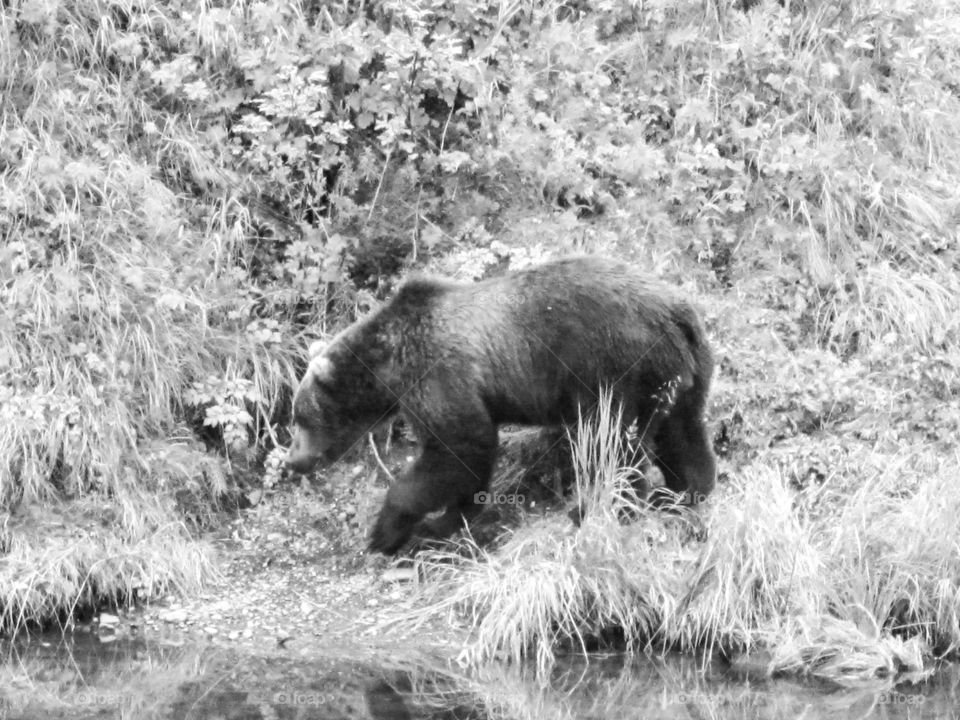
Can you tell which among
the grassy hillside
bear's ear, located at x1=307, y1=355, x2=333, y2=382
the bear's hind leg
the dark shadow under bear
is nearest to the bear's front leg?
the dark shadow under bear

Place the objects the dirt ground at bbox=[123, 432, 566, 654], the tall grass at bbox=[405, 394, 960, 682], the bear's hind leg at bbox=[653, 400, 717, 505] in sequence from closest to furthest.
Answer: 1. the tall grass at bbox=[405, 394, 960, 682]
2. the dirt ground at bbox=[123, 432, 566, 654]
3. the bear's hind leg at bbox=[653, 400, 717, 505]

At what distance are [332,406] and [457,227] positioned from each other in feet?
6.41

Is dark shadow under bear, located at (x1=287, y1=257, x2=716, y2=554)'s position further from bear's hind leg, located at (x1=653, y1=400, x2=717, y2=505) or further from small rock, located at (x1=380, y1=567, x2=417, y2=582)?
small rock, located at (x1=380, y1=567, x2=417, y2=582)

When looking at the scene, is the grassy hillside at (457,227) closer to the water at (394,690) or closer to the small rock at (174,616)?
the small rock at (174,616)

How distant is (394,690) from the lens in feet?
23.7

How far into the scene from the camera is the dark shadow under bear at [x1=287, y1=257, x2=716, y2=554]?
805cm

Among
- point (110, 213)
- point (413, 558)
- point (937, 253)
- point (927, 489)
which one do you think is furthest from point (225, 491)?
point (937, 253)

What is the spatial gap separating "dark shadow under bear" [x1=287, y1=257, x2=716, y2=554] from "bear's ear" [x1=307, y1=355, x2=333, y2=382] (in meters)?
0.16

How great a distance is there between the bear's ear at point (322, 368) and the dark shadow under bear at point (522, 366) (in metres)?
0.16

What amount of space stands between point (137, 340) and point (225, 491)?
1.13 meters

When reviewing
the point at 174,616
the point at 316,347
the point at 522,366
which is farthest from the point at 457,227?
the point at 174,616

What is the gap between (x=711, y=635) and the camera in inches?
295

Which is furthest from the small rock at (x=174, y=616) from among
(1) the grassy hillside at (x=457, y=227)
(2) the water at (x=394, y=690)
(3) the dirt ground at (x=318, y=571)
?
(2) the water at (x=394, y=690)

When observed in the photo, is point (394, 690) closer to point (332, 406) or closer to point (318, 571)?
point (318, 571)
